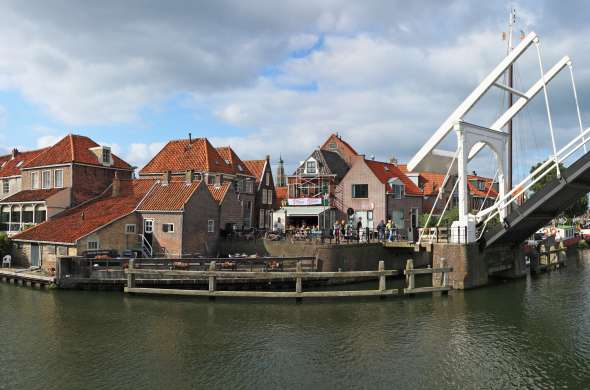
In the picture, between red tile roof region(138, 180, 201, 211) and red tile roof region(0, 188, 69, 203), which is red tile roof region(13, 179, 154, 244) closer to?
red tile roof region(138, 180, 201, 211)

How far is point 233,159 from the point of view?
48281 mm

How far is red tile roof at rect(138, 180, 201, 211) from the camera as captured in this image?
33.7m

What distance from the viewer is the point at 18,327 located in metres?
20.1

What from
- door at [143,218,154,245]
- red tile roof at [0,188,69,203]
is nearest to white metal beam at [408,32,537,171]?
door at [143,218,154,245]

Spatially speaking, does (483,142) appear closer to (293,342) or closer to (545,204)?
(545,204)

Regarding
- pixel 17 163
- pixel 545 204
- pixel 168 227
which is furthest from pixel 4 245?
pixel 545 204

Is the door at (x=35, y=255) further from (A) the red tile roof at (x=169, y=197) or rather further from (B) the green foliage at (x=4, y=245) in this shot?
(A) the red tile roof at (x=169, y=197)

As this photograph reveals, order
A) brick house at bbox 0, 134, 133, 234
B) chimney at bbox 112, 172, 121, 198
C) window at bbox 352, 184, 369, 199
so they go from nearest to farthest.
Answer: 1. brick house at bbox 0, 134, 133, 234
2. chimney at bbox 112, 172, 121, 198
3. window at bbox 352, 184, 369, 199

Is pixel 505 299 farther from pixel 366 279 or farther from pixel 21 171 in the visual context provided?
pixel 21 171

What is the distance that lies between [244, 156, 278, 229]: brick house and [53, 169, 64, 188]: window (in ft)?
57.5

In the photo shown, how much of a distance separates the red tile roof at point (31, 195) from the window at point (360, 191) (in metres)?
23.5

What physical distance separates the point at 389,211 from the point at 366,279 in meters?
12.1

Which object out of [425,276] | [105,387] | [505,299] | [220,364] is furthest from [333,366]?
[425,276]

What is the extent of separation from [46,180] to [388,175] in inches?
1138
